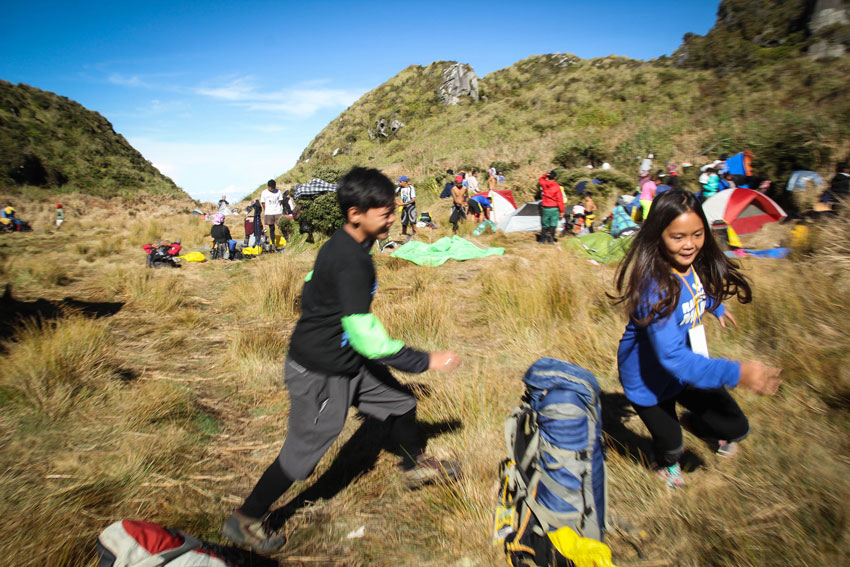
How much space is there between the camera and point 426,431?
267cm

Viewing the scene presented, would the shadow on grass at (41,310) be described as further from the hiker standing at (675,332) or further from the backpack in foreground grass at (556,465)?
the hiker standing at (675,332)

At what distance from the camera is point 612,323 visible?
3.84 m

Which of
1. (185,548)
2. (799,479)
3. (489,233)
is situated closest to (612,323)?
(799,479)

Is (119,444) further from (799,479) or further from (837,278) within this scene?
(837,278)

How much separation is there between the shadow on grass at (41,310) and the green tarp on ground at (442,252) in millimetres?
4808

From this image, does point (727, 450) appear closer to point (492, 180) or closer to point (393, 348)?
point (393, 348)

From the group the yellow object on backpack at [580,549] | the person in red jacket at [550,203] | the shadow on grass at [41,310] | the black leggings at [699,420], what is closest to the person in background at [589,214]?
the person in red jacket at [550,203]

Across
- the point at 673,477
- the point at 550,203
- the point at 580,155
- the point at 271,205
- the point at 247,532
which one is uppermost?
the point at 580,155

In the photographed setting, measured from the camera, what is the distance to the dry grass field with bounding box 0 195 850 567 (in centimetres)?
181

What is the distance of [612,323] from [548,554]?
272 centimetres

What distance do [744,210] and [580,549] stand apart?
9.97 metres

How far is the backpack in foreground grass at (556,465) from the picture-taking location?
5.23ft

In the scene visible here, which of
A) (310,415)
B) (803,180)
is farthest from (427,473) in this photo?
(803,180)

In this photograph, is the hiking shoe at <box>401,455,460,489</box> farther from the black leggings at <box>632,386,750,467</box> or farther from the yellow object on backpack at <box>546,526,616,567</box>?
the black leggings at <box>632,386,750,467</box>
